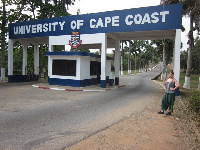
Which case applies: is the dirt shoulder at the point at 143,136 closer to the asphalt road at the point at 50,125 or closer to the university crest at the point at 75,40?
the asphalt road at the point at 50,125

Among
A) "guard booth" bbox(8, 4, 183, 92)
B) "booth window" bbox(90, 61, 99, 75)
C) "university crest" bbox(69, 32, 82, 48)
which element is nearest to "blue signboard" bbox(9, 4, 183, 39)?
"guard booth" bbox(8, 4, 183, 92)

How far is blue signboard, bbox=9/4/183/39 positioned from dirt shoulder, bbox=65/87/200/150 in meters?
8.82

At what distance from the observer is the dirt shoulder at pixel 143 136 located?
13.6ft

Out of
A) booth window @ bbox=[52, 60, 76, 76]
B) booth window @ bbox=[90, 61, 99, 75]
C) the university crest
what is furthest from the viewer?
booth window @ bbox=[90, 61, 99, 75]

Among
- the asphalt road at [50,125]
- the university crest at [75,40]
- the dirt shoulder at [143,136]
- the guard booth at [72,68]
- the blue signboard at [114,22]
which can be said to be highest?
the blue signboard at [114,22]

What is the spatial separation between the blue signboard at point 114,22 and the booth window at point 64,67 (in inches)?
109

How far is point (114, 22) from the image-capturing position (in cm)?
1470

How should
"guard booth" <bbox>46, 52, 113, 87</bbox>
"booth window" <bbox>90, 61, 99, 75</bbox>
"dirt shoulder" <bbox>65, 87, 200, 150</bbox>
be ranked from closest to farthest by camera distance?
"dirt shoulder" <bbox>65, 87, 200, 150</bbox> → "guard booth" <bbox>46, 52, 113, 87</bbox> → "booth window" <bbox>90, 61, 99, 75</bbox>

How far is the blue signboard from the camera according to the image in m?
12.9

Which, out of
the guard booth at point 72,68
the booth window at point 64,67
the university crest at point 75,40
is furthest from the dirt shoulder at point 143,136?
the university crest at point 75,40

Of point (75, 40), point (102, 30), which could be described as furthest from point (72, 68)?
point (102, 30)

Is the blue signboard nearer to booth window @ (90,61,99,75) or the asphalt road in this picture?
booth window @ (90,61,99,75)

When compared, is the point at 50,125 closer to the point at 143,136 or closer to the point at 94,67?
the point at 143,136

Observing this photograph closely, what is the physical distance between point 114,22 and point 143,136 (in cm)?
1152
